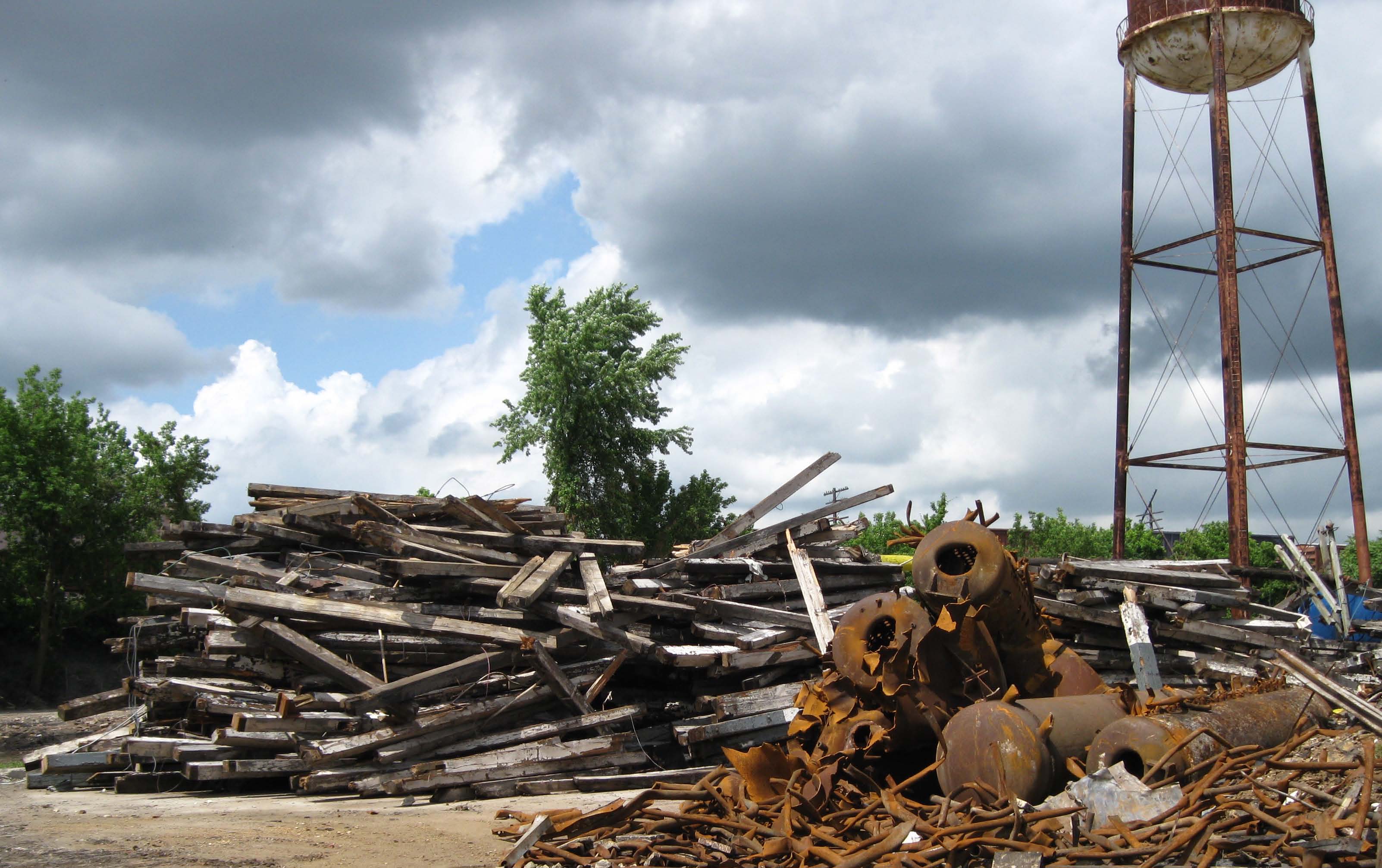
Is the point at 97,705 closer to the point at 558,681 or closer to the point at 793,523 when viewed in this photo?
the point at 558,681

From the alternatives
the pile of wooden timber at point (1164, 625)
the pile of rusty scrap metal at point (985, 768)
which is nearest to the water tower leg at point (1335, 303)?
the pile of wooden timber at point (1164, 625)

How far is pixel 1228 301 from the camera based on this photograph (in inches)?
763

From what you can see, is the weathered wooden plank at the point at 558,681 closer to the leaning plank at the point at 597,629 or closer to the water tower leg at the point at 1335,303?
the leaning plank at the point at 597,629

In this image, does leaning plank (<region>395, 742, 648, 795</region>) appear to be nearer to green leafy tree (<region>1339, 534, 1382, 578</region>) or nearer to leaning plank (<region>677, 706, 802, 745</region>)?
leaning plank (<region>677, 706, 802, 745</region>)

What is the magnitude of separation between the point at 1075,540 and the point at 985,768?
35.9m

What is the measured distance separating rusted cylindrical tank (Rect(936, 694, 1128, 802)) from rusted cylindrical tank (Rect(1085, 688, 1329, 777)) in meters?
0.22

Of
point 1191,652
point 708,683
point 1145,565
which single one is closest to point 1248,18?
point 1145,565

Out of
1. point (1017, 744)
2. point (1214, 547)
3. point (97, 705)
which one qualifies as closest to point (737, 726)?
point (1017, 744)

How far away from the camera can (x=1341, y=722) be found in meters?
7.24

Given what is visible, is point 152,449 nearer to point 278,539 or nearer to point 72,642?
point 72,642

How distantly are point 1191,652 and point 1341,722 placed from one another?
20.3ft

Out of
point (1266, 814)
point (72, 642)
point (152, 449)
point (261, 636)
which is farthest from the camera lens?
point (152, 449)

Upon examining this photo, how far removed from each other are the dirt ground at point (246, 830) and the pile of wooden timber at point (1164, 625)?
6.44 metres

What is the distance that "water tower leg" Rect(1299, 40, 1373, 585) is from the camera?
20.2m
